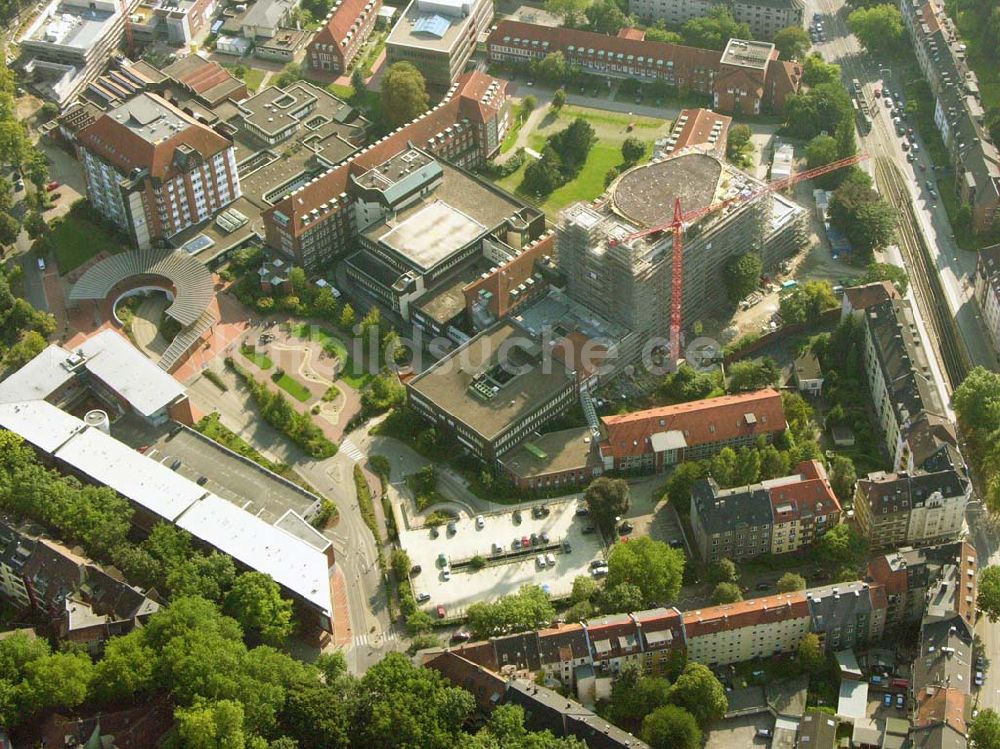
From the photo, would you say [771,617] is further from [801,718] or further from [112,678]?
[112,678]

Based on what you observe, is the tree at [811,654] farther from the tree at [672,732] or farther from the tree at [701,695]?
the tree at [672,732]

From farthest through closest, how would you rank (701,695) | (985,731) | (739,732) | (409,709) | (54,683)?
(739,732) < (701,695) < (54,683) < (409,709) < (985,731)

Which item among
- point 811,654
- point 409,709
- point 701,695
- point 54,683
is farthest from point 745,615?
point 54,683

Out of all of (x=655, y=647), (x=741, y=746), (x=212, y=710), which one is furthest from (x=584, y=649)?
(x=212, y=710)

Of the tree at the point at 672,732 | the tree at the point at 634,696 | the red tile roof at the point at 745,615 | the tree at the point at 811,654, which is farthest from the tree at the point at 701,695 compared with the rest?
the tree at the point at 811,654

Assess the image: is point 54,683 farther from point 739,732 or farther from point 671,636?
point 739,732

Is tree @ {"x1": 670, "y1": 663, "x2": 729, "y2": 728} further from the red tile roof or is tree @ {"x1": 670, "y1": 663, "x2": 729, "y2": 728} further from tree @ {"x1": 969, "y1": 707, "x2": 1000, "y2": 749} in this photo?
tree @ {"x1": 969, "y1": 707, "x2": 1000, "y2": 749}
